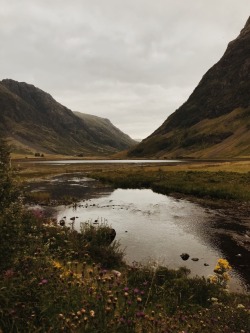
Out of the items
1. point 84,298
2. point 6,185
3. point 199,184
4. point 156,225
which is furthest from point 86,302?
point 199,184

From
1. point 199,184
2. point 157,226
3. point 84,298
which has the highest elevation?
point 84,298

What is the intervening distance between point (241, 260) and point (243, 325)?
13882 mm

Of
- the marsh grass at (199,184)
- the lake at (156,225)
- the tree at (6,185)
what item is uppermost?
the tree at (6,185)

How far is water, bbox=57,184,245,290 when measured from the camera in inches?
915

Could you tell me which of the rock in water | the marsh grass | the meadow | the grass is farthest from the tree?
the marsh grass

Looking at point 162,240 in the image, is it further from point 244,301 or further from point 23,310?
point 23,310

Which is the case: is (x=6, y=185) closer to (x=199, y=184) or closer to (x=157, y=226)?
(x=157, y=226)

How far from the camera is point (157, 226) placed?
3353cm

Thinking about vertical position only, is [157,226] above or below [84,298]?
below

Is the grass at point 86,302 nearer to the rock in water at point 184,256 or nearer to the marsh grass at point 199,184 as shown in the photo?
the rock in water at point 184,256

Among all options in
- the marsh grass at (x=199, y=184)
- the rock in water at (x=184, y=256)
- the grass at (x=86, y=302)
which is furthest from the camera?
the marsh grass at (x=199, y=184)

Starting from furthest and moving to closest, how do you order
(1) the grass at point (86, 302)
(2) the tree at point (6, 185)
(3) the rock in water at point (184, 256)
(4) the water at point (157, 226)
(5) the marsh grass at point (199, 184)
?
(5) the marsh grass at point (199, 184) < (4) the water at point (157, 226) < (3) the rock in water at point (184, 256) < (2) the tree at point (6, 185) < (1) the grass at point (86, 302)

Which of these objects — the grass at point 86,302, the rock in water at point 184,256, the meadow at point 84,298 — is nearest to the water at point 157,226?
the rock in water at point 184,256

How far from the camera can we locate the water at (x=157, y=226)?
2325cm
